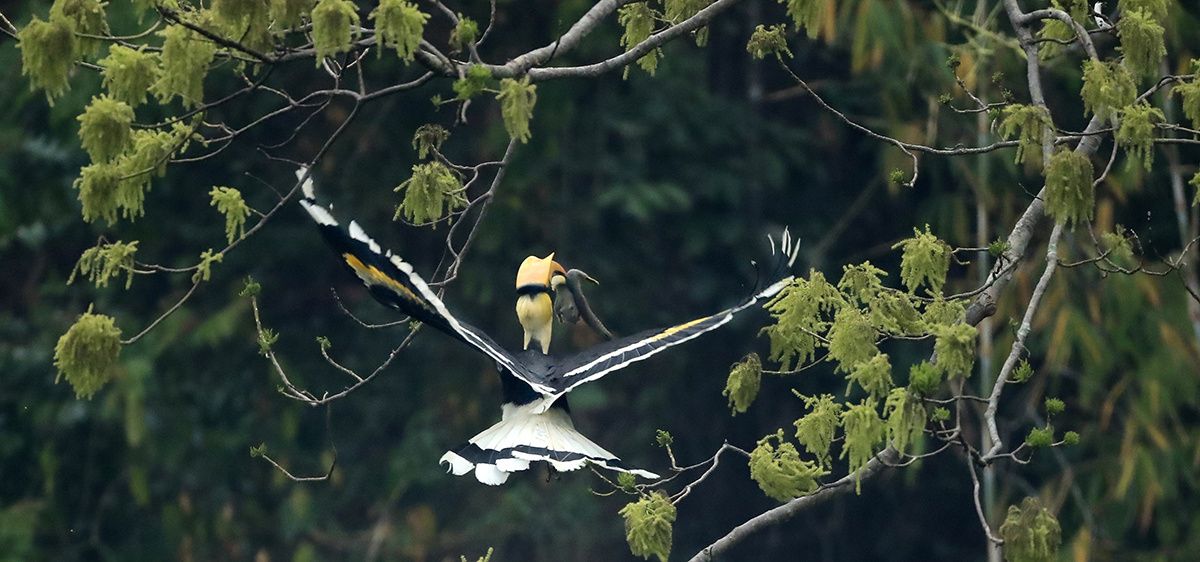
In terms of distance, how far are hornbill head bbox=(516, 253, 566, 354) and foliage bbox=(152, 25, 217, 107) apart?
1535mm

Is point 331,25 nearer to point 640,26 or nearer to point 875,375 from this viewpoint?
point 875,375

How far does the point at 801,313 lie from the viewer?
14.2 ft

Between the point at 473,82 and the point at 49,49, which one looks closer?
the point at 49,49

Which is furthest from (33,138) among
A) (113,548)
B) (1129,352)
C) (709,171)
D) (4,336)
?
(1129,352)

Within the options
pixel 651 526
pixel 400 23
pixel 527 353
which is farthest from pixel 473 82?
pixel 527 353

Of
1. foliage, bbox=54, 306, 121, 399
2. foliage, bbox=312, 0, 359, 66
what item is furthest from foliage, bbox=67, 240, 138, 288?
foliage, bbox=312, 0, 359, 66

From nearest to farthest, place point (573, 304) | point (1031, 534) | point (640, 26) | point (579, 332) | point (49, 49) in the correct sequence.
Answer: point (1031, 534)
point (49, 49)
point (640, 26)
point (573, 304)
point (579, 332)

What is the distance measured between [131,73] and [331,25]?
0.53m

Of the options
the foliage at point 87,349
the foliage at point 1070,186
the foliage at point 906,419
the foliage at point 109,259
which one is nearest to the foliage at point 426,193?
the foliage at point 109,259

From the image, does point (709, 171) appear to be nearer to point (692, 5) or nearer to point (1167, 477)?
point (1167, 477)

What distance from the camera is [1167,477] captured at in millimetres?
10977

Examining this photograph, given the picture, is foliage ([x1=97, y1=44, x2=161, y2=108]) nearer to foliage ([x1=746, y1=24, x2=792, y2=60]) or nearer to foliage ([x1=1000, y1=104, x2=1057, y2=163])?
foliage ([x1=746, y1=24, x2=792, y2=60])

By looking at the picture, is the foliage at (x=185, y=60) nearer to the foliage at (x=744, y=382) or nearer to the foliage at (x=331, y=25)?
the foliage at (x=331, y=25)

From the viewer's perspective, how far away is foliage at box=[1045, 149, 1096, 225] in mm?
3969
